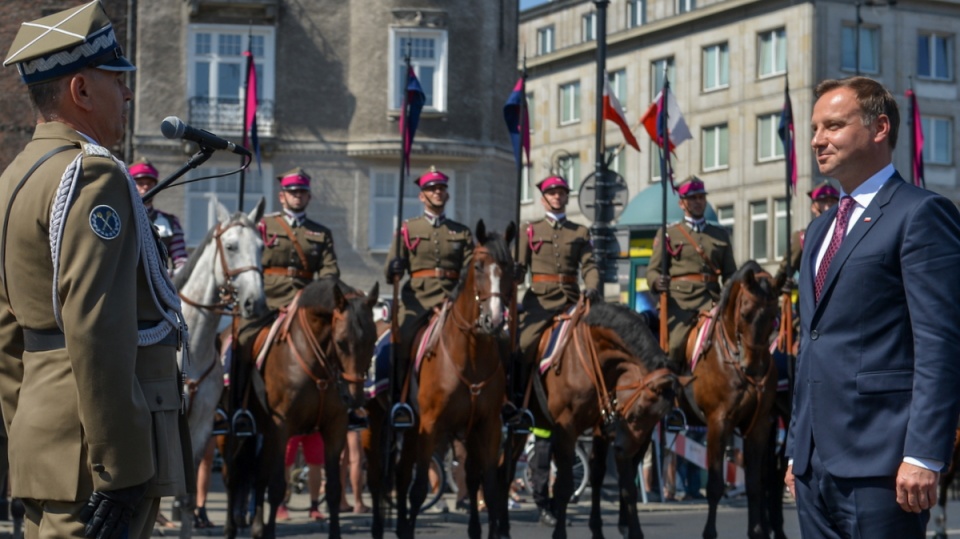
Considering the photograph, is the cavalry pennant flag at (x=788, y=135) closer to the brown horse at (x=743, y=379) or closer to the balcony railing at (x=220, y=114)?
the brown horse at (x=743, y=379)

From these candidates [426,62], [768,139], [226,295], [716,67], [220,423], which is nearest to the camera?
[226,295]

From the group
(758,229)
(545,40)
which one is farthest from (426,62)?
(545,40)

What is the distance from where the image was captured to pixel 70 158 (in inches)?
197

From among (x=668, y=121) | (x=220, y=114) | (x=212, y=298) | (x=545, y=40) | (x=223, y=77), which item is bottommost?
(x=212, y=298)

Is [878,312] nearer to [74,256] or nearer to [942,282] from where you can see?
[942,282]

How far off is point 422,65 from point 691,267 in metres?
21.4

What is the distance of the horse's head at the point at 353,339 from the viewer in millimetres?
13648

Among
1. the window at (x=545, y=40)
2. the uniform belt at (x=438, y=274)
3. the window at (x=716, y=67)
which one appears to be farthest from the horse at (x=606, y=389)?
the window at (x=545, y=40)

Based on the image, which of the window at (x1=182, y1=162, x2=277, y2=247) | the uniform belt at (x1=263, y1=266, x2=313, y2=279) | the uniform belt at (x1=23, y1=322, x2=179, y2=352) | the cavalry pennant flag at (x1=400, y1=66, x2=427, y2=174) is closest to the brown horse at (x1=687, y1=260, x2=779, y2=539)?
the uniform belt at (x1=263, y1=266, x2=313, y2=279)

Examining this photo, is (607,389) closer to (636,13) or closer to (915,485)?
(915,485)

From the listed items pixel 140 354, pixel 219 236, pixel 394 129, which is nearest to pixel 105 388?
pixel 140 354

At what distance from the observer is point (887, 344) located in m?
5.67

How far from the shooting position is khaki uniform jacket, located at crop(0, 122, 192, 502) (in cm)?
476

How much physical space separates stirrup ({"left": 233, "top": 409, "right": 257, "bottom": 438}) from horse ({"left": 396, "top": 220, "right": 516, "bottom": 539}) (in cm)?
142
